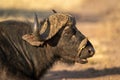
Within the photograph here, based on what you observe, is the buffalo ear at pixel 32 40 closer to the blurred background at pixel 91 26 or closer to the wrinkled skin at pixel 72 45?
the wrinkled skin at pixel 72 45

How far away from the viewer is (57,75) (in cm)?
1331

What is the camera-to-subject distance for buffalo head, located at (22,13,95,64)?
9377mm

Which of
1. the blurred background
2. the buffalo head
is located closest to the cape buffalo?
the buffalo head

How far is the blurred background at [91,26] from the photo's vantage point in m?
13.4

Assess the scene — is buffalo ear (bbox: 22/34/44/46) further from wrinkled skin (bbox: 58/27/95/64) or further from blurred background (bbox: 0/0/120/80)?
blurred background (bbox: 0/0/120/80)

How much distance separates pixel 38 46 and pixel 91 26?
13.8m

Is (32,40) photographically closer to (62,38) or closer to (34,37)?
(34,37)

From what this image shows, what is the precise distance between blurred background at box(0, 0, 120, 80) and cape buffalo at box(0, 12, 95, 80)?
0.50 metres

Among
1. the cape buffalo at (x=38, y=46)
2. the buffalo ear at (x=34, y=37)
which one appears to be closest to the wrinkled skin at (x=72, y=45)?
the cape buffalo at (x=38, y=46)

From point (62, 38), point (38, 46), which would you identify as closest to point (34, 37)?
point (38, 46)

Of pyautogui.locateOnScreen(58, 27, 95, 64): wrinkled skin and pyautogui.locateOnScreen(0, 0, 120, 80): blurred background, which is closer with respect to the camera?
pyautogui.locateOnScreen(58, 27, 95, 64): wrinkled skin

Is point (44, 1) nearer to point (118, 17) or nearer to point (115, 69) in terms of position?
point (118, 17)

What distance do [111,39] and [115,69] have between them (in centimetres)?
501

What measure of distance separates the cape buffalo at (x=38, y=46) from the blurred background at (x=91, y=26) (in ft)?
1.65
